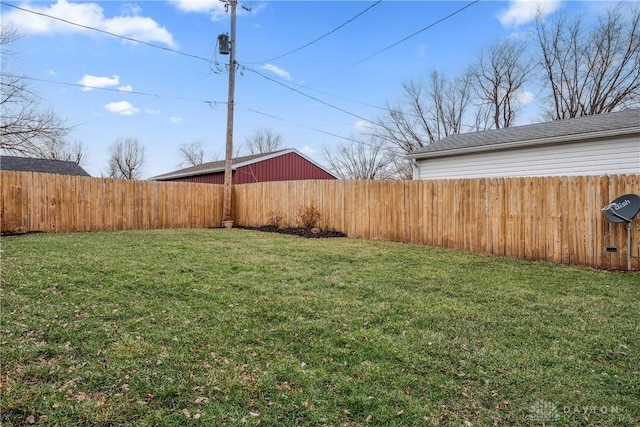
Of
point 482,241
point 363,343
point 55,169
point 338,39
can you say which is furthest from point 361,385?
point 55,169

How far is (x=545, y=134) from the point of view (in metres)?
9.20

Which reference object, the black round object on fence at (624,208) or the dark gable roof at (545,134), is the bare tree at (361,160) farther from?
the black round object on fence at (624,208)

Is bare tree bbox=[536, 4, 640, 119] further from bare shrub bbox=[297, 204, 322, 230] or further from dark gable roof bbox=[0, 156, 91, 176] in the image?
dark gable roof bbox=[0, 156, 91, 176]

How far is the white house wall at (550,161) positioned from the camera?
26.6 feet

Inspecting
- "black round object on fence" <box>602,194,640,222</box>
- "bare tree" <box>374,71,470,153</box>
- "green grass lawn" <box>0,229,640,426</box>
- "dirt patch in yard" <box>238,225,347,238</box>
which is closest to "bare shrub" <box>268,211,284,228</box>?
"dirt patch in yard" <box>238,225,347,238</box>

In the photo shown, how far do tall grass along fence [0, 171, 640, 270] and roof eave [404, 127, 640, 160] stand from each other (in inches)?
109

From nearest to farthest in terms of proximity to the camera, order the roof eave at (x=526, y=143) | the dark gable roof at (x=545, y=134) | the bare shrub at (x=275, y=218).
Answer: the roof eave at (x=526, y=143) < the dark gable roof at (x=545, y=134) < the bare shrub at (x=275, y=218)

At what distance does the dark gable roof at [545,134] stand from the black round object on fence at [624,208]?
10.1 feet

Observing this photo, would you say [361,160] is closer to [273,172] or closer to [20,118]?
[273,172]

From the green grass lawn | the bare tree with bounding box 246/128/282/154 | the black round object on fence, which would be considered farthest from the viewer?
the bare tree with bounding box 246/128/282/154

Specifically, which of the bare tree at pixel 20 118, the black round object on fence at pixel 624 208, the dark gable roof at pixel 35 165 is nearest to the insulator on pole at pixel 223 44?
the bare tree at pixel 20 118

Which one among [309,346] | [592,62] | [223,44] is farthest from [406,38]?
[592,62]

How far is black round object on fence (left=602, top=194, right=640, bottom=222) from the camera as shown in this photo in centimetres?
566

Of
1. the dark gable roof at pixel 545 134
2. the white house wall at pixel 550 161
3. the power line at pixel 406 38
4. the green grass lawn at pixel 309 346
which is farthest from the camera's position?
the power line at pixel 406 38
